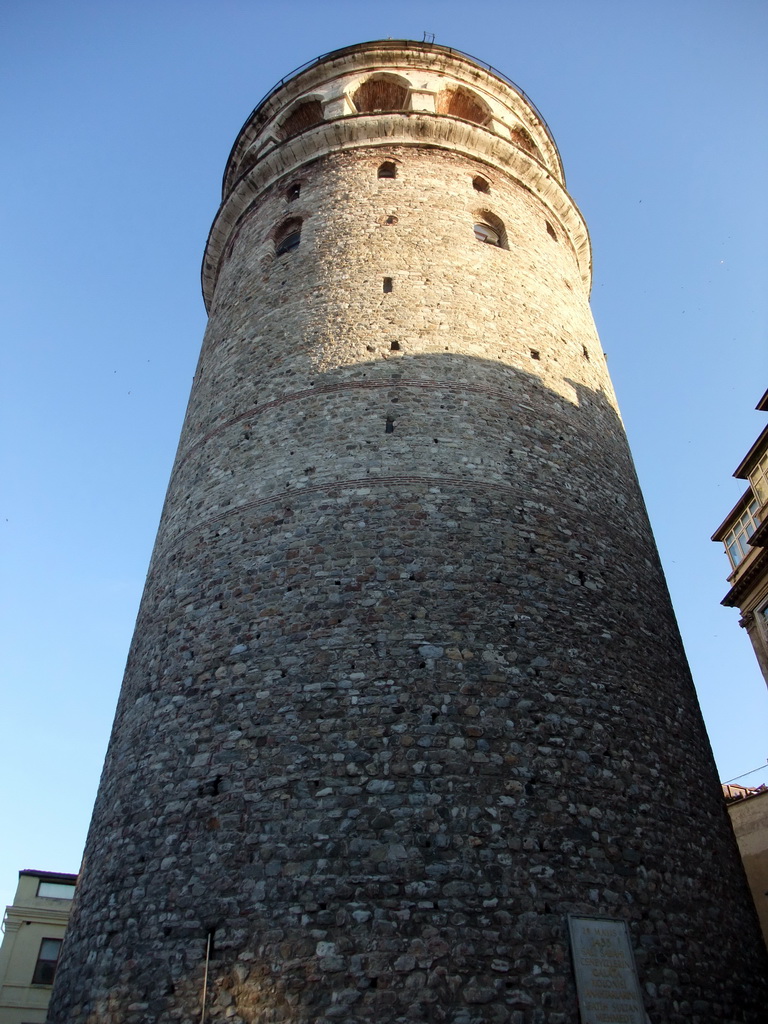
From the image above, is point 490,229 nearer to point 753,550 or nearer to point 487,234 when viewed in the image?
point 487,234

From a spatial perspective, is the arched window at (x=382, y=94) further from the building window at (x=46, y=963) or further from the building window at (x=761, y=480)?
the building window at (x=46, y=963)

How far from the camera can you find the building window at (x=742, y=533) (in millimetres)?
16453

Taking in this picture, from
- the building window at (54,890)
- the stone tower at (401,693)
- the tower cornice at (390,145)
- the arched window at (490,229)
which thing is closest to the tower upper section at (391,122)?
the tower cornice at (390,145)

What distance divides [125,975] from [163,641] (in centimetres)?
317

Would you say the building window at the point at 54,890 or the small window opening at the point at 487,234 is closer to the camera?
the small window opening at the point at 487,234

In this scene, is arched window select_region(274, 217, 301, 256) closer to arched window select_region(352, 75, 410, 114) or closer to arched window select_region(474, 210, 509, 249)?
arched window select_region(474, 210, 509, 249)

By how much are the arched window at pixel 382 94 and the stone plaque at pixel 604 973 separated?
45.3 feet

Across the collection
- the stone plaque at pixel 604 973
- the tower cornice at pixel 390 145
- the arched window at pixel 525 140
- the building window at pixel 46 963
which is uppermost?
the arched window at pixel 525 140

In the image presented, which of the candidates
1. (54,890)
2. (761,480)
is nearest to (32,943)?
(54,890)

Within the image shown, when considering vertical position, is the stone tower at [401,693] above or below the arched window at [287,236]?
below

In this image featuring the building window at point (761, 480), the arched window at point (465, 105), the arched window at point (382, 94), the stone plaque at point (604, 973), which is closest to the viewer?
the stone plaque at point (604, 973)

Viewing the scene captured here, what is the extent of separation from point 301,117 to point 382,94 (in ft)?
5.43

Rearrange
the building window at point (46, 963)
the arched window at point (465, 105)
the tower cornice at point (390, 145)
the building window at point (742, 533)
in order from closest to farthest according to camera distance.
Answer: the tower cornice at point (390, 145) < the arched window at point (465, 105) < the building window at point (742, 533) < the building window at point (46, 963)

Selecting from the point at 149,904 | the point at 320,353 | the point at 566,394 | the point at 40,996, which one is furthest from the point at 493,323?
the point at 40,996
